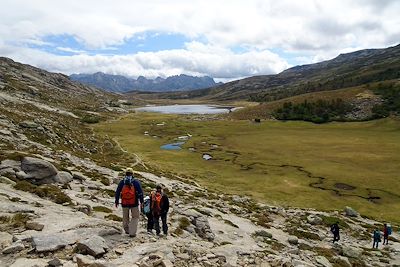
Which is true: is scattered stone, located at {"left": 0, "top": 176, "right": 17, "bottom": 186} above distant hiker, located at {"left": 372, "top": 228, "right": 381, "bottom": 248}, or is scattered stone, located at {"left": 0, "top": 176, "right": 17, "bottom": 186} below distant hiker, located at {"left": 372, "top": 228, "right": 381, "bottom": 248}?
above

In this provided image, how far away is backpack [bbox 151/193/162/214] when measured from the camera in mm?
23266

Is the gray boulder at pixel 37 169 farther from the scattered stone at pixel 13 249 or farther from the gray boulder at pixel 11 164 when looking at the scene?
the scattered stone at pixel 13 249

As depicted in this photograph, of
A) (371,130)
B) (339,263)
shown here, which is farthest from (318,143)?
(339,263)

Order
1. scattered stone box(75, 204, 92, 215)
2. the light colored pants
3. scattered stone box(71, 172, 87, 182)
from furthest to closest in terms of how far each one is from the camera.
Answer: scattered stone box(71, 172, 87, 182), scattered stone box(75, 204, 92, 215), the light colored pants

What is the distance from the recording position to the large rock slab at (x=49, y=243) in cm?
1848

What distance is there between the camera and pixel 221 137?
135875 mm

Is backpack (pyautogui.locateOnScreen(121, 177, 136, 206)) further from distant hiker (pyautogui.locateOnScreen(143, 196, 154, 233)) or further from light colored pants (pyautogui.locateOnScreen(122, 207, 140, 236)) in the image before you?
distant hiker (pyautogui.locateOnScreen(143, 196, 154, 233))

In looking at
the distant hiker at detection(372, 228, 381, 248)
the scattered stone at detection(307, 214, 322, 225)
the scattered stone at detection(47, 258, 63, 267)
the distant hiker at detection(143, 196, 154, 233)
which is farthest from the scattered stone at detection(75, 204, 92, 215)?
the distant hiker at detection(372, 228, 381, 248)

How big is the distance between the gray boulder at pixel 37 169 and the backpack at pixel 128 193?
49.4ft

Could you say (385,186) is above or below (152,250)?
below

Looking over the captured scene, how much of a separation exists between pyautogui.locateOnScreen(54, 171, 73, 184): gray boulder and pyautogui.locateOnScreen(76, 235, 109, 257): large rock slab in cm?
1785

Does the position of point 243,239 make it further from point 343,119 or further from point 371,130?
point 343,119

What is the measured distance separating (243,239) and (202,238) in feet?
17.3

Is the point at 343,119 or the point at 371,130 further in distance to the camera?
the point at 343,119
